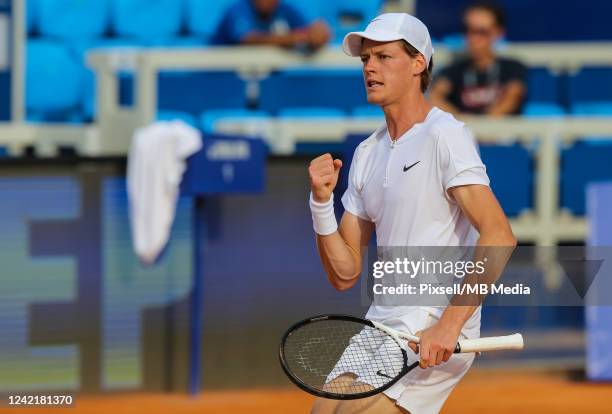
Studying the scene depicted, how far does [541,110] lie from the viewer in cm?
958

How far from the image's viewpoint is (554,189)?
8602mm

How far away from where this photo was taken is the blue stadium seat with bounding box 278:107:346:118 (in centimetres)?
902

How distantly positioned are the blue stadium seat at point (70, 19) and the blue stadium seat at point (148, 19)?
114 mm

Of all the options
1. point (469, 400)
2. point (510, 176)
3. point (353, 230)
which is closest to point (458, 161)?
point (353, 230)

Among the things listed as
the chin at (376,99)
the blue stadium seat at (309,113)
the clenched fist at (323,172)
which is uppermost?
the blue stadium seat at (309,113)

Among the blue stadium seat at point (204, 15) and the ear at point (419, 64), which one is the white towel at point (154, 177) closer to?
the blue stadium seat at point (204, 15)

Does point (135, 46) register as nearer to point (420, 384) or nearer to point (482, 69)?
point (482, 69)

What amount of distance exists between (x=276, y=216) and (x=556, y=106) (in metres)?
2.76

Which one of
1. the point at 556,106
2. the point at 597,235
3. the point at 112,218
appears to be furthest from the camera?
the point at 556,106

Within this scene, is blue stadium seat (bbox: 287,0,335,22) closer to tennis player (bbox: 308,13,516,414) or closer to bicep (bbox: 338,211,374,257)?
bicep (bbox: 338,211,374,257)

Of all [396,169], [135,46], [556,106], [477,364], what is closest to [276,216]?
[477,364]

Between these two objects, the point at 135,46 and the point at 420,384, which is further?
the point at 135,46

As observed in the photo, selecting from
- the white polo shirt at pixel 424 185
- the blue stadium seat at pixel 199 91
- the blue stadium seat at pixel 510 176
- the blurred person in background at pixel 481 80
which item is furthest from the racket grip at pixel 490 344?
the blue stadium seat at pixel 199 91

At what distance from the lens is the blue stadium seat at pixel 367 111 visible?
9.09 meters
